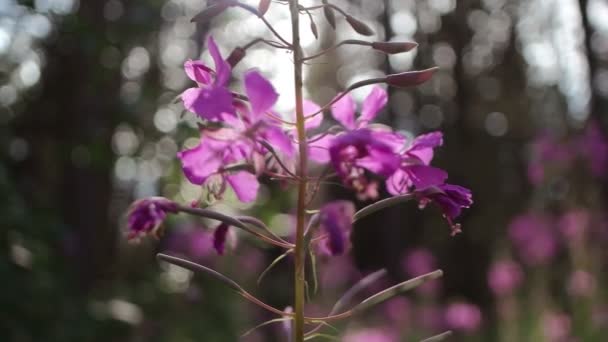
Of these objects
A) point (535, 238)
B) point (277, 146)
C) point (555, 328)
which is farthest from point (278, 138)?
point (535, 238)

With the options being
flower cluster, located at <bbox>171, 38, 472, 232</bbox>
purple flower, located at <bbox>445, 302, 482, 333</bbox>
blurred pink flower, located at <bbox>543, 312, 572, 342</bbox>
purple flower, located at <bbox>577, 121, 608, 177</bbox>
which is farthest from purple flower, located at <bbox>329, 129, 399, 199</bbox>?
purple flower, located at <bbox>445, 302, 482, 333</bbox>

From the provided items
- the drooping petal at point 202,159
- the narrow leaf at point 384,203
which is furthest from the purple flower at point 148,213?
the narrow leaf at point 384,203

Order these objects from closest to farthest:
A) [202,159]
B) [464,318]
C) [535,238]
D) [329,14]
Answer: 1. [202,159]
2. [329,14]
3. [535,238]
4. [464,318]

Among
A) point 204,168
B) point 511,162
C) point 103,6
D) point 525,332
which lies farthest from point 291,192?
point 511,162

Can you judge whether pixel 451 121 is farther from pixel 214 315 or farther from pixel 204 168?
pixel 204 168

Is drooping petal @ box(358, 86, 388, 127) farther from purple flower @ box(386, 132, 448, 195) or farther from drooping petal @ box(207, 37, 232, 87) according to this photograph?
drooping petal @ box(207, 37, 232, 87)

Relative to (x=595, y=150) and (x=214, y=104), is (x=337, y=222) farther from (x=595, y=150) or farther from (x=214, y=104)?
(x=595, y=150)
